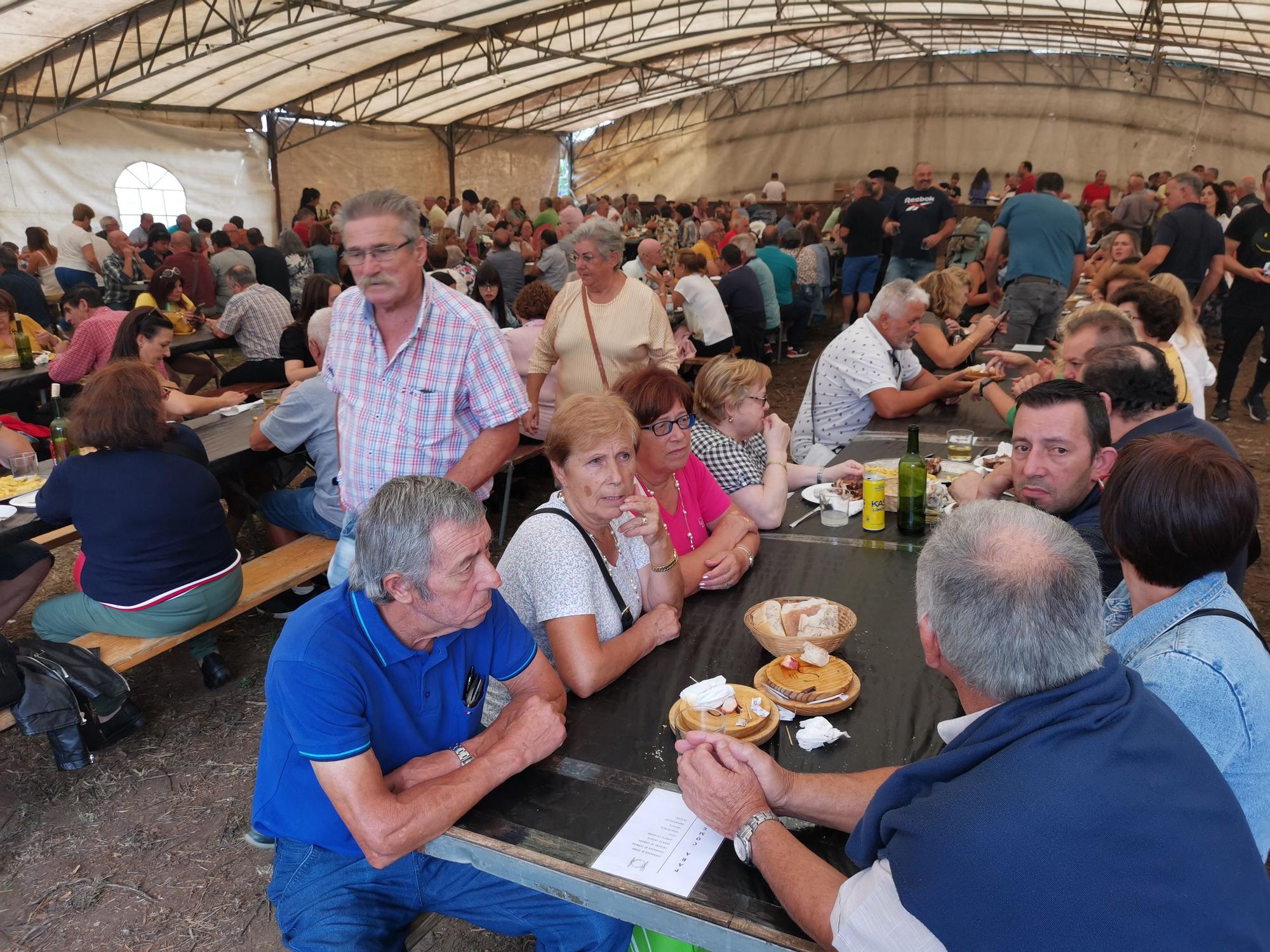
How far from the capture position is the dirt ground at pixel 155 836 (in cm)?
238

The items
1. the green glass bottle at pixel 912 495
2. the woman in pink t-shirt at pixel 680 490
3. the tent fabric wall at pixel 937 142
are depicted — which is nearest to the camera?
the woman in pink t-shirt at pixel 680 490

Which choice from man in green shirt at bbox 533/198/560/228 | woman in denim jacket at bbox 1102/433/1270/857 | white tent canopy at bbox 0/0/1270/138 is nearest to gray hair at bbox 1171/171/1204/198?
white tent canopy at bbox 0/0/1270/138

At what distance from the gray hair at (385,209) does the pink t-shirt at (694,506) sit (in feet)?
3.22

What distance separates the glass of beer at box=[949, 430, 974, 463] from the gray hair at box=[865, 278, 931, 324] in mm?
792

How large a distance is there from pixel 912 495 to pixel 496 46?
15.3 m

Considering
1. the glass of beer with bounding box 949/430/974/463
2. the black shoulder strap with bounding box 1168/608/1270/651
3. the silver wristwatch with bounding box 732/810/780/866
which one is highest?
the black shoulder strap with bounding box 1168/608/1270/651

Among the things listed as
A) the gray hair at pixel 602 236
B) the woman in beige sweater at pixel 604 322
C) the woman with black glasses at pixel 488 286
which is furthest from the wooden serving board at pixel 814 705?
the woman with black glasses at pixel 488 286

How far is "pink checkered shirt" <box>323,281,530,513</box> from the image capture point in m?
2.50

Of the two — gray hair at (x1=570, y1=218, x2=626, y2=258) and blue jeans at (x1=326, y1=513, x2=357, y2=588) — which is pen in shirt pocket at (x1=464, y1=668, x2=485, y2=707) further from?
gray hair at (x1=570, y1=218, x2=626, y2=258)

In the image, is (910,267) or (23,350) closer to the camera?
(23,350)

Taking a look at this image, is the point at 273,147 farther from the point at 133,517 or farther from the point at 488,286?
the point at 133,517

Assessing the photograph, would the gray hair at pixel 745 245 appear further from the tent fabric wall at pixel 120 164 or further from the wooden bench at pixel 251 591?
the tent fabric wall at pixel 120 164

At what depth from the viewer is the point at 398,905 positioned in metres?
1.80

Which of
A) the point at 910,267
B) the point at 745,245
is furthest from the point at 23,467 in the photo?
the point at 910,267
